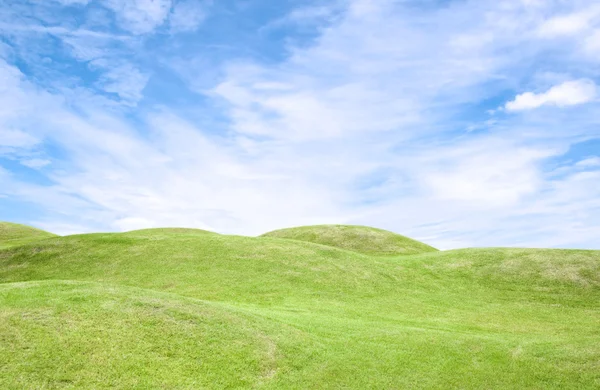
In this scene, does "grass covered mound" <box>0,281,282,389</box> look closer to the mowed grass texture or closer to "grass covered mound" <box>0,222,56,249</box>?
the mowed grass texture

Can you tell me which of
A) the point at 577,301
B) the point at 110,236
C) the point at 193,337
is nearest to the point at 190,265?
the point at 110,236

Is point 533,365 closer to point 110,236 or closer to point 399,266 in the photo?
point 399,266

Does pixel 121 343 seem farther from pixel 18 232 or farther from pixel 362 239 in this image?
pixel 18 232

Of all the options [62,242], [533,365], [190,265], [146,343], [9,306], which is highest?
[62,242]

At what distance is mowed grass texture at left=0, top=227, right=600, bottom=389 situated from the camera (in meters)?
19.5

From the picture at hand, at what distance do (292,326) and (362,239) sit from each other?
187 ft

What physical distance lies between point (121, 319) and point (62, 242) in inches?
1680

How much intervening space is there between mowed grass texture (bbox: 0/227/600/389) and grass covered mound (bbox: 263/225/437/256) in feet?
90.1

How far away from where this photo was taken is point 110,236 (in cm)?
6012

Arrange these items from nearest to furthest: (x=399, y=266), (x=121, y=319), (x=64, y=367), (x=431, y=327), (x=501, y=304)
A: (x=64, y=367)
(x=121, y=319)
(x=431, y=327)
(x=501, y=304)
(x=399, y=266)

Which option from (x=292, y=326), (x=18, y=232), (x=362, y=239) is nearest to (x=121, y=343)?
(x=292, y=326)

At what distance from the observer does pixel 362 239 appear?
8275 centimetres

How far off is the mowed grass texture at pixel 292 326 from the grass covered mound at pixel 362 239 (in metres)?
27.4

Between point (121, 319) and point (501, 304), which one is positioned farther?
point (501, 304)
